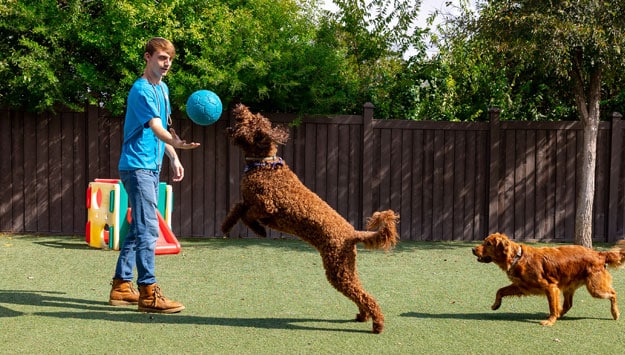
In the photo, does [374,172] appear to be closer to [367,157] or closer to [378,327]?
[367,157]

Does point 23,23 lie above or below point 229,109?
above

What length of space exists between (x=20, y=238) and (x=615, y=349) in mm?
8169

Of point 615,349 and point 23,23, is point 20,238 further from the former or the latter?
point 615,349

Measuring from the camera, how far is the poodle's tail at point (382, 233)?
15.2 ft

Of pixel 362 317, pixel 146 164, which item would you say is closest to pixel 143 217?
pixel 146 164

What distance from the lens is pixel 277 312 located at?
5.37 metres

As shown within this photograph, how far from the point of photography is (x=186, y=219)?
1026 centimetres

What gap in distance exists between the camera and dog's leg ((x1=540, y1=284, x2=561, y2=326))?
515 centimetres

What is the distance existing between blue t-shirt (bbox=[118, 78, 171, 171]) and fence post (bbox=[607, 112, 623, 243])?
7.84m

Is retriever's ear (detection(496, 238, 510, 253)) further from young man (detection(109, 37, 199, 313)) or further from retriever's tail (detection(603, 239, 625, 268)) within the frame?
young man (detection(109, 37, 199, 313))

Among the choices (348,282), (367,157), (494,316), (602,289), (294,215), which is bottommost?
(494,316)

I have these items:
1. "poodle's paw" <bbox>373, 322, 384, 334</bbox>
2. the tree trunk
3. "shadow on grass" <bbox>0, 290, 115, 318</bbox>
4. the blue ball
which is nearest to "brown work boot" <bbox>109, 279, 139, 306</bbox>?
"shadow on grass" <bbox>0, 290, 115, 318</bbox>

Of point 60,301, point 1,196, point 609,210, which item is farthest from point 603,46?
point 1,196

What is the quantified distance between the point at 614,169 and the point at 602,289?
19.0ft
